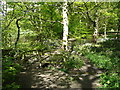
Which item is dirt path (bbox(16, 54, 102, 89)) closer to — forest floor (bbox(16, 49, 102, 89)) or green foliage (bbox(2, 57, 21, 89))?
forest floor (bbox(16, 49, 102, 89))

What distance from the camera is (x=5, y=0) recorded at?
29.7ft

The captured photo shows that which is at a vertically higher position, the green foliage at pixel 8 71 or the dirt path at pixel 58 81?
the green foliage at pixel 8 71

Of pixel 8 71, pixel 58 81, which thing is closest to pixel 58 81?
pixel 58 81

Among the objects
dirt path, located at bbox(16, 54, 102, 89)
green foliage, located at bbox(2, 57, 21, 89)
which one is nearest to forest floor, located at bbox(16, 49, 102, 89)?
dirt path, located at bbox(16, 54, 102, 89)

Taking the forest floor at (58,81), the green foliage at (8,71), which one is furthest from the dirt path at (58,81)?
the green foliage at (8,71)

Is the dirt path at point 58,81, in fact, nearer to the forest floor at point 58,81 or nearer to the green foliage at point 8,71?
the forest floor at point 58,81

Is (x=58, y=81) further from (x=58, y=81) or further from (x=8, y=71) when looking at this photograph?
(x=8, y=71)

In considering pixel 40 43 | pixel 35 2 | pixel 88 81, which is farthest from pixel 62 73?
pixel 35 2

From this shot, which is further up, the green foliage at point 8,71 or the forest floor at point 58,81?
→ the green foliage at point 8,71

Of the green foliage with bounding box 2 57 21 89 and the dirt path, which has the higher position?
the green foliage with bounding box 2 57 21 89

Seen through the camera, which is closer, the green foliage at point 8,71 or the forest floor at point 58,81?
Result: the green foliage at point 8,71

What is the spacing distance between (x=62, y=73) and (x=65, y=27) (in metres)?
3.73

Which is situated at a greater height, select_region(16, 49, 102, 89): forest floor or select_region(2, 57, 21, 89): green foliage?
select_region(2, 57, 21, 89): green foliage

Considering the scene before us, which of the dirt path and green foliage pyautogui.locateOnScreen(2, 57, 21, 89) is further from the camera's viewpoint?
the dirt path
